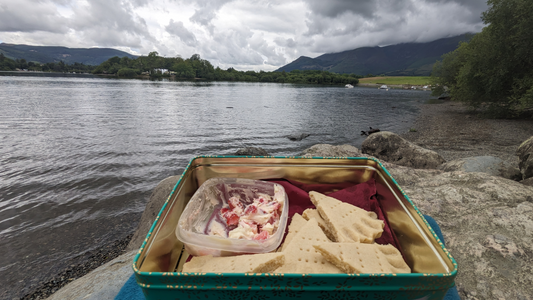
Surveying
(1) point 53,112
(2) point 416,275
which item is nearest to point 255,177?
(2) point 416,275

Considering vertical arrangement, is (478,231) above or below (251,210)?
below

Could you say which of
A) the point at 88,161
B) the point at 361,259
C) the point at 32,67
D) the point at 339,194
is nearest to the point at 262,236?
the point at 361,259

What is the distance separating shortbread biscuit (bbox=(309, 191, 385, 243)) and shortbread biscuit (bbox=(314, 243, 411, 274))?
11.1 inches

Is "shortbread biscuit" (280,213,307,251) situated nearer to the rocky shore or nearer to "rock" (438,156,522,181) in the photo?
the rocky shore

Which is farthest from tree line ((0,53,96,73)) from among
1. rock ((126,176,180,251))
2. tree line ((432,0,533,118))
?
tree line ((432,0,533,118))

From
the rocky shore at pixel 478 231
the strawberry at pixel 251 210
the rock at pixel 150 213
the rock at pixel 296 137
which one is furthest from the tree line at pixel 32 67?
the strawberry at pixel 251 210

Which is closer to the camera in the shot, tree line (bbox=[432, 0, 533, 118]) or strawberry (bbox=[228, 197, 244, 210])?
strawberry (bbox=[228, 197, 244, 210])

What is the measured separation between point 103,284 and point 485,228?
575 centimetres

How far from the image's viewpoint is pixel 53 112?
85.3 feet

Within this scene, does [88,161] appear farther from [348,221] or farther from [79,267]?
[348,221]

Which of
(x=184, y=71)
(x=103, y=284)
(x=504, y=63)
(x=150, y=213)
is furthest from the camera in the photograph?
(x=184, y=71)

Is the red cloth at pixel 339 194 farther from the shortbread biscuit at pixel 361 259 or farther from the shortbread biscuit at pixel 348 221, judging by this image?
the shortbread biscuit at pixel 361 259

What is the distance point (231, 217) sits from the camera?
262 centimetres

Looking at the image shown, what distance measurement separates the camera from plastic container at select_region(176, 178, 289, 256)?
199 centimetres
